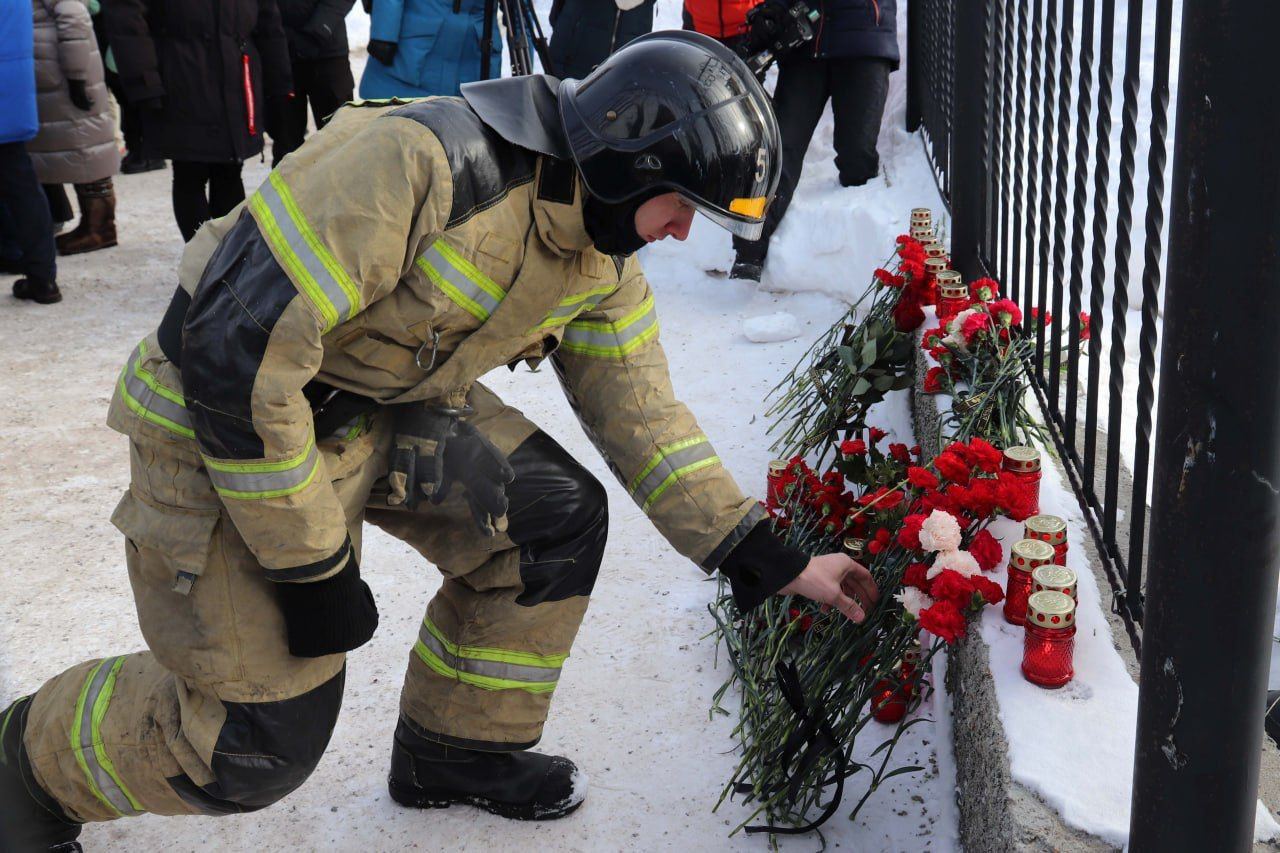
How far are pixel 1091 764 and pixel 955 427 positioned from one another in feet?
4.42

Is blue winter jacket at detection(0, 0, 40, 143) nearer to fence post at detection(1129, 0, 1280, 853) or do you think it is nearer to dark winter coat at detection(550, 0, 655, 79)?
dark winter coat at detection(550, 0, 655, 79)

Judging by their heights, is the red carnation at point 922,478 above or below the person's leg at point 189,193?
above

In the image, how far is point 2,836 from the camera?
1.22 meters

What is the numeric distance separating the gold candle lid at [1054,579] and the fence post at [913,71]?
4715 millimetres

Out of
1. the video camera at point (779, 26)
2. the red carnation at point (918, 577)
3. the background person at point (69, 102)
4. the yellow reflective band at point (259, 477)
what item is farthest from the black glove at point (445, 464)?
the background person at point (69, 102)

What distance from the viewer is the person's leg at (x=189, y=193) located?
6203 mm

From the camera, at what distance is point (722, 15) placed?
5.71 m

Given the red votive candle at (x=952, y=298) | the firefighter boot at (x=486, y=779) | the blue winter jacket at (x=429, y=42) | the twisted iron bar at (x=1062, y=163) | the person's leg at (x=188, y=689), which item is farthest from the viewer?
the blue winter jacket at (x=429, y=42)

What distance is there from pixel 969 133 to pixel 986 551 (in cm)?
176

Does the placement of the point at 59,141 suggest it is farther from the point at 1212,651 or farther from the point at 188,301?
the point at 1212,651

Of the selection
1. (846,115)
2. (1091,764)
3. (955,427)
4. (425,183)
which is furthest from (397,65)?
(1091,764)

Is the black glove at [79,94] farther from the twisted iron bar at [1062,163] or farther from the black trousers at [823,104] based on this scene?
the twisted iron bar at [1062,163]

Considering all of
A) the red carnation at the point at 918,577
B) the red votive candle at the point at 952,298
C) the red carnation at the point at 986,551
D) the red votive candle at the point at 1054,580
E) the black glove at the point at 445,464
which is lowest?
the red carnation at the point at 918,577

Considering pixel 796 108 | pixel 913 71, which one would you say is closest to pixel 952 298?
pixel 796 108
